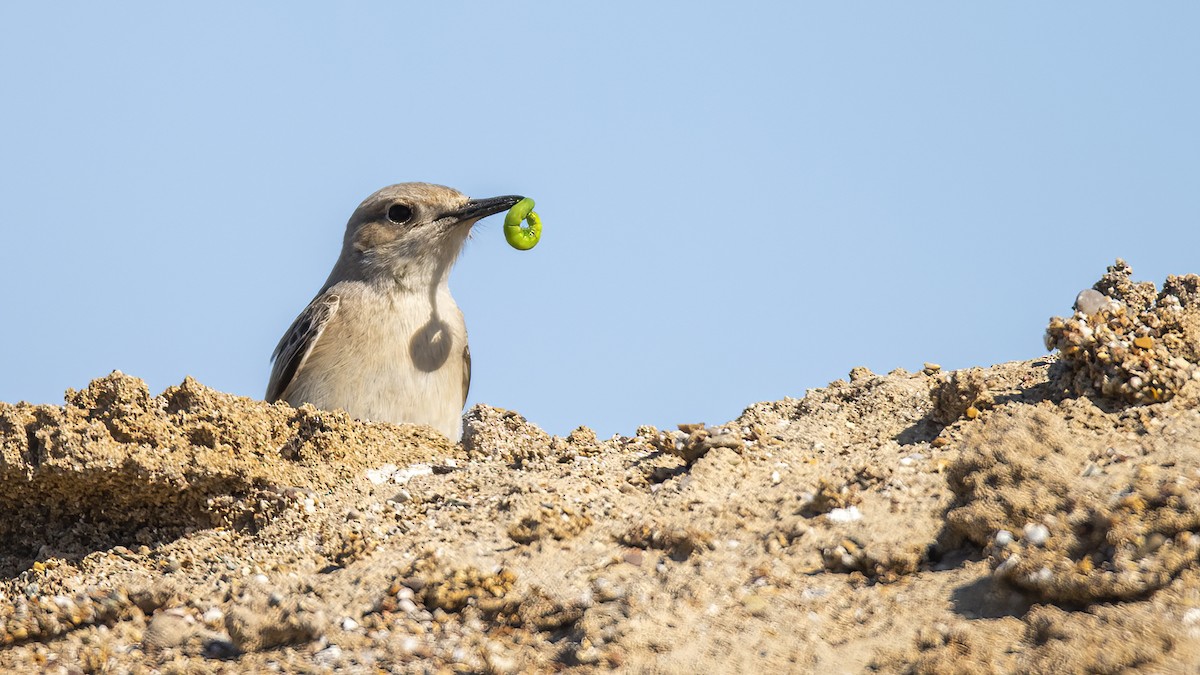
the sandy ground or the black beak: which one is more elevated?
the black beak

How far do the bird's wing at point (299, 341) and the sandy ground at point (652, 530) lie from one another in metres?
3.85

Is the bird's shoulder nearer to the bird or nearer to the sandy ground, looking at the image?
the bird

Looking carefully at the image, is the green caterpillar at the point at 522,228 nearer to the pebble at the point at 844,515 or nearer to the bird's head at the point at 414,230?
the bird's head at the point at 414,230

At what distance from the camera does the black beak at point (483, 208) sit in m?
11.6

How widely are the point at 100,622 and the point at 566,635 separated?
6.59 ft

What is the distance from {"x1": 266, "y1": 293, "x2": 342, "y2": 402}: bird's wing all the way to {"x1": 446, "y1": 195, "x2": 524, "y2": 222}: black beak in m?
1.23

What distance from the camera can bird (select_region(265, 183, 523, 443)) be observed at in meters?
10.5

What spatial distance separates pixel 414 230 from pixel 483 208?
1.95 feet

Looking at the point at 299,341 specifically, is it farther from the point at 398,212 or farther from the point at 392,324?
the point at 398,212

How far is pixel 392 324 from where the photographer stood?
35.7 feet

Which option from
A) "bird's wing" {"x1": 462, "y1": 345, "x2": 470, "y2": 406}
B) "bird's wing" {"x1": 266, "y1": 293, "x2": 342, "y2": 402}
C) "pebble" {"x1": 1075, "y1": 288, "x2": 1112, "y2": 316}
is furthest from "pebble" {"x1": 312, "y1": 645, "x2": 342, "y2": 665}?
"bird's wing" {"x1": 462, "y1": 345, "x2": 470, "y2": 406}

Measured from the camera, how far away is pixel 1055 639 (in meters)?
3.91

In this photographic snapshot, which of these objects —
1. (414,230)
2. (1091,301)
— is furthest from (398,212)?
(1091,301)

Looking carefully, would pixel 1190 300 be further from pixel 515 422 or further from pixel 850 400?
pixel 515 422
